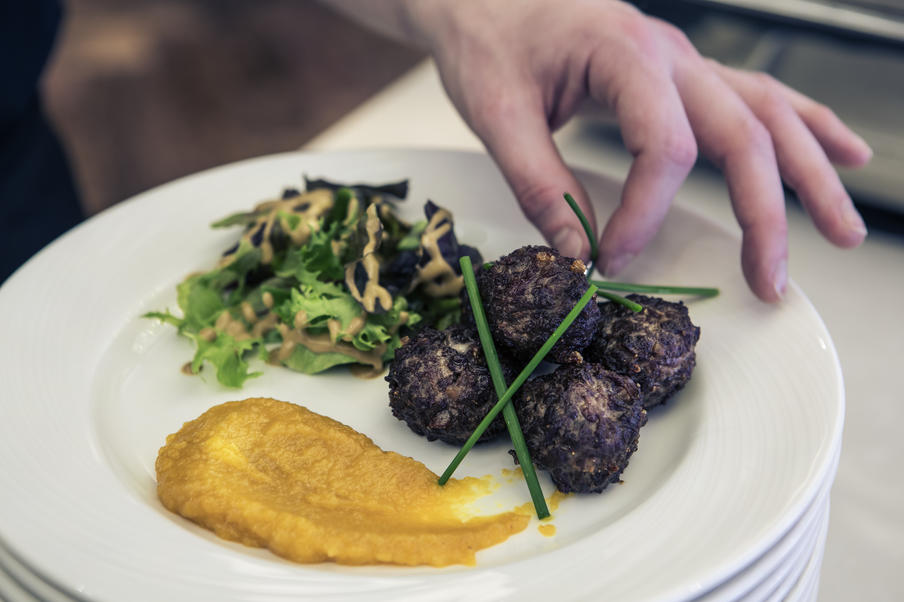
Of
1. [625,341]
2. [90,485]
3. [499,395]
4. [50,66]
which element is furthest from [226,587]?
[50,66]

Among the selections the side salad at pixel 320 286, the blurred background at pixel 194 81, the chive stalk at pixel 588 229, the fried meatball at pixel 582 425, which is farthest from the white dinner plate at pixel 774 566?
the blurred background at pixel 194 81

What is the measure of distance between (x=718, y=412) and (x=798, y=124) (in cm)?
91

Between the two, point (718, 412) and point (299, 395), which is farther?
point (299, 395)

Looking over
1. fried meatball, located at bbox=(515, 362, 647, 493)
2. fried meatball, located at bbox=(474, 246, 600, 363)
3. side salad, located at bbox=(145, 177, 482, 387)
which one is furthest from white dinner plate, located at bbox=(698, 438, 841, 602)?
side salad, located at bbox=(145, 177, 482, 387)

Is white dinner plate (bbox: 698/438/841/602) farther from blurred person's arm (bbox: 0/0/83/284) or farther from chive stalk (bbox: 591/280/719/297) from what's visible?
blurred person's arm (bbox: 0/0/83/284)

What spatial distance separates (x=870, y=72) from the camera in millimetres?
2480

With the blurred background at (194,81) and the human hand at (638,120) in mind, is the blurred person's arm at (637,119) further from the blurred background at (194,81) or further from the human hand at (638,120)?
the blurred background at (194,81)

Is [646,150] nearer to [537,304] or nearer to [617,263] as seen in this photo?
[617,263]

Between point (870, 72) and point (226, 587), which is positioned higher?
point (870, 72)

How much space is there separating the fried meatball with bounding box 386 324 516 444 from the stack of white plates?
0.08 meters

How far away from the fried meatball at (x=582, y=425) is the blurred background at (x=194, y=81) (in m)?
4.33

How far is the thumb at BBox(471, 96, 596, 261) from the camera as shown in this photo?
77.1 inches

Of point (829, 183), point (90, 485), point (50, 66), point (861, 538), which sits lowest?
point (50, 66)

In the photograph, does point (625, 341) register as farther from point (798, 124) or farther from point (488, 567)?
point (798, 124)
